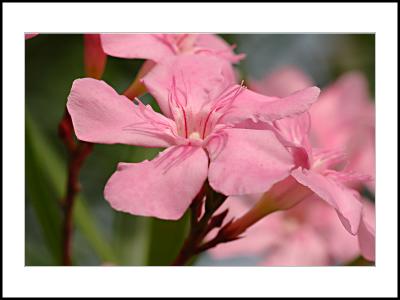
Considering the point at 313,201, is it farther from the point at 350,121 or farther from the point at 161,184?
→ the point at 161,184

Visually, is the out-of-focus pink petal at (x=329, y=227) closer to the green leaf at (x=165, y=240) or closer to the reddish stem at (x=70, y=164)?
the green leaf at (x=165, y=240)

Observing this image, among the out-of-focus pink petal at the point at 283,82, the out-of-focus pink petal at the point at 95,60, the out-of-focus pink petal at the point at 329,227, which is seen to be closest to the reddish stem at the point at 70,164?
the out-of-focus pink petal at the point at 95,60

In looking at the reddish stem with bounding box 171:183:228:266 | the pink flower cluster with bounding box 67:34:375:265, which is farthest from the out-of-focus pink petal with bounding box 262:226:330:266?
the reddish stem with bounding box 171:183:228:266

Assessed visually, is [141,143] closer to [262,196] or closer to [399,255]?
[262,196]

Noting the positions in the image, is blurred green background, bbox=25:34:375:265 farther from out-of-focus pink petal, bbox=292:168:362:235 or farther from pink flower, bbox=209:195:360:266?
out-of-focus pink petal, bbox=292:168:362:235

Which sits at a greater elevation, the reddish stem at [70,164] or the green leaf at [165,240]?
the reddish stem at [70,164]

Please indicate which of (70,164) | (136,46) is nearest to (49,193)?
(70,164)
